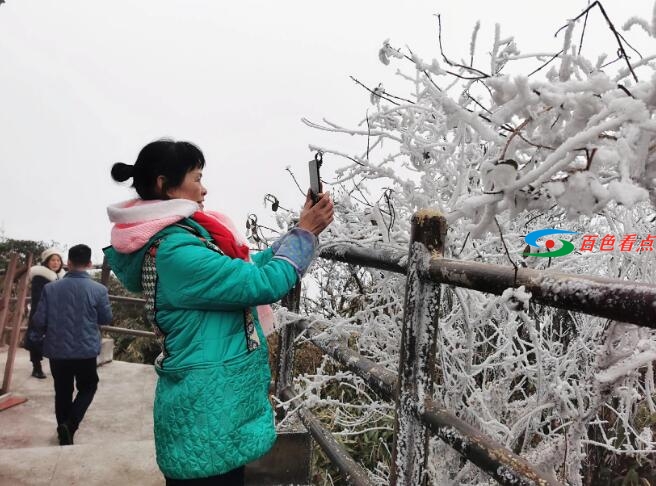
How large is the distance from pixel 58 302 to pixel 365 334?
342cm

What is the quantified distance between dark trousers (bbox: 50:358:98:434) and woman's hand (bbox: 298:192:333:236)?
3355 millimetres

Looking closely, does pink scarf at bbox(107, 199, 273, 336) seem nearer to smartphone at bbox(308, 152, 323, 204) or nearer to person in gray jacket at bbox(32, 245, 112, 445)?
smartphone at bbox(308, 152, 323, 204)

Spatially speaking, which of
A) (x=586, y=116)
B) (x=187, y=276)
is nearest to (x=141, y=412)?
(x=187, y=276)

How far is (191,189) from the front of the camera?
1538 millimetres

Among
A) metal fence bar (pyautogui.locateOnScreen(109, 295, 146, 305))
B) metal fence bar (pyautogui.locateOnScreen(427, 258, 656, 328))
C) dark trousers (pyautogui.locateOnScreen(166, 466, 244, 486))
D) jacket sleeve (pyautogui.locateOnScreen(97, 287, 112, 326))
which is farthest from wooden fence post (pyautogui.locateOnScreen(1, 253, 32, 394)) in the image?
metal fence bar (pyautogui.locateOnScreen(427, 258, 656, 328))

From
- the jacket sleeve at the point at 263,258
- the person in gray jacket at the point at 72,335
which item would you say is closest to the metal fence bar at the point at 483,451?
the jacket sleeve at the point at 263,258

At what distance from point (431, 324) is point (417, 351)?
81 millimetres

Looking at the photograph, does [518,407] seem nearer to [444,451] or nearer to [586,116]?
[444,451]

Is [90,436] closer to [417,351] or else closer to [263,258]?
[263,258]

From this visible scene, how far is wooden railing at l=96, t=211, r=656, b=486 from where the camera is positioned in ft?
2.52

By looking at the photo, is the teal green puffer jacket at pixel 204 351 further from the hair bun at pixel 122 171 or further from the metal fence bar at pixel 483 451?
the metal fence bar at pixel 483 451

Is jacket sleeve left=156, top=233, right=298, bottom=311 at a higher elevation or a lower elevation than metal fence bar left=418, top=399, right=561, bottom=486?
higher

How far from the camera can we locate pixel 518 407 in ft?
5.41

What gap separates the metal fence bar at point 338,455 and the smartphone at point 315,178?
708mm
